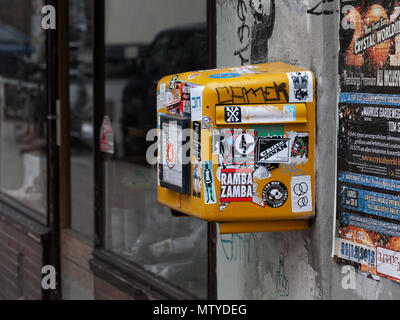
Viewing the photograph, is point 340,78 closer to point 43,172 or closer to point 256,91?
point 256,91

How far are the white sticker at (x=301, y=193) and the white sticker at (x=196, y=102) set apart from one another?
1.51ft

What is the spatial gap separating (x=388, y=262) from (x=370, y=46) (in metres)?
0.82

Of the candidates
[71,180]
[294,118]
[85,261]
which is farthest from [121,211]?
[294,118]

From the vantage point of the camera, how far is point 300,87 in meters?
2.88

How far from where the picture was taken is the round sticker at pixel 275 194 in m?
2.84

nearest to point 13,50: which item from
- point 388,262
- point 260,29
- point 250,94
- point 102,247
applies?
point 102,247

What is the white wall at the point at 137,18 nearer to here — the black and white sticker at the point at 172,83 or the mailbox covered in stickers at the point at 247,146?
the black and white sticker at the point at 172,83

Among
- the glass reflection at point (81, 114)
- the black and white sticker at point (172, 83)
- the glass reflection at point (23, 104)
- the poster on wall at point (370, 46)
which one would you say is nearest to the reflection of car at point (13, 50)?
the glass reflection at point (23, 104)

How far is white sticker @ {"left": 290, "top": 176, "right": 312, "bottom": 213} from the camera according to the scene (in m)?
2.90

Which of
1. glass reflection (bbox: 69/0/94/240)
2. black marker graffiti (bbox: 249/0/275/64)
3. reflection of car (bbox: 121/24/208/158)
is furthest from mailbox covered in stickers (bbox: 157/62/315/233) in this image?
glass reflection (bbox: 69/0/94/240)

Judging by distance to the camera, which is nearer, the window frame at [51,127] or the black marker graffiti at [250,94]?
the black marker graffiti at [250,94]

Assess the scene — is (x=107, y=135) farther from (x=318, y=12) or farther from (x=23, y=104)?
(x=318, y=12)

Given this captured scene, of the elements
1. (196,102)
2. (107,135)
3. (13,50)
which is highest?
(13,50)
